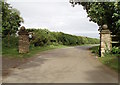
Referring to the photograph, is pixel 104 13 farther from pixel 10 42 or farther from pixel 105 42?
pixel 10 42

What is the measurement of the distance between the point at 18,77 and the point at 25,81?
0.86 meters

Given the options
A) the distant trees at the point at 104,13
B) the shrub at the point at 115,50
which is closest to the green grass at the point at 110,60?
the shrub at the point at 115,50

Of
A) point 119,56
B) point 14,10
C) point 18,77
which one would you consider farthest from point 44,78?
point 14,10

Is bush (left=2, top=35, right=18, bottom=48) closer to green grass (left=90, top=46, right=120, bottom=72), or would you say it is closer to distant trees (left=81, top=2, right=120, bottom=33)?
distant trees (left=81, top=2, right=120, bottom=33)

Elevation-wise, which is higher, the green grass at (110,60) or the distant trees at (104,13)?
the distant trees at (104,13)

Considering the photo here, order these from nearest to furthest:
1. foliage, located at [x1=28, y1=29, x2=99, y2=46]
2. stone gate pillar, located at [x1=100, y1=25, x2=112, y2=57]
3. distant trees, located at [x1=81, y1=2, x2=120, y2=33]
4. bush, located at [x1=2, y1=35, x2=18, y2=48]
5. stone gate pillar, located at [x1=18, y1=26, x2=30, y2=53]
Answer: stone gate pillar, located at [x1=100, y1=25, x2=112, y2=57] → distant trees, located at [x1=81, y1=2, x2=120, y2=33] → stone gate pillar, located at [x1=18, y1=26, x2=30, y2=53] → bush, located at [x1=2, y1=35, x2=18, y2=48] → foliage, located at [x1=28, y1=29, x2=99, y2=46]

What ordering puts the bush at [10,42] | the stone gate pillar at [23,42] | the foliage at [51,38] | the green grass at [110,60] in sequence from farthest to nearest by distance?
the foliage at [51,38], the bush at [10,42], the stone gate pillar at [23,42], the green grass at [110,60]

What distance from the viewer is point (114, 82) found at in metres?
8.12

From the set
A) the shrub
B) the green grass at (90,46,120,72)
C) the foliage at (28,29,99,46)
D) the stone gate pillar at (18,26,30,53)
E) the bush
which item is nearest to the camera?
the green grass at (90,46,120,72)

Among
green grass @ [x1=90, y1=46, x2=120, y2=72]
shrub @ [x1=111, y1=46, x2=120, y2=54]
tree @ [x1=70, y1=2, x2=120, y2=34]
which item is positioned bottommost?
green grass @ [x1=90, y1=46, x2=120, y2=72]

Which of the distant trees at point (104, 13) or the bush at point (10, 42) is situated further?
the bush at point (10, 42)

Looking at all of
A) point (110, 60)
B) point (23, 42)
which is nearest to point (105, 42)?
point (110, 60)

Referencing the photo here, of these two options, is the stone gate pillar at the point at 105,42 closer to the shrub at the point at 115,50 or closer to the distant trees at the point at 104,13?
the shrub at the point at 115,50

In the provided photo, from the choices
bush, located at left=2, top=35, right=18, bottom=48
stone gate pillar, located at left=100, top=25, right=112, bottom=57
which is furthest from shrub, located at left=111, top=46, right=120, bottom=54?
bush, located at left=2, top=35, right=18, bottom=48
